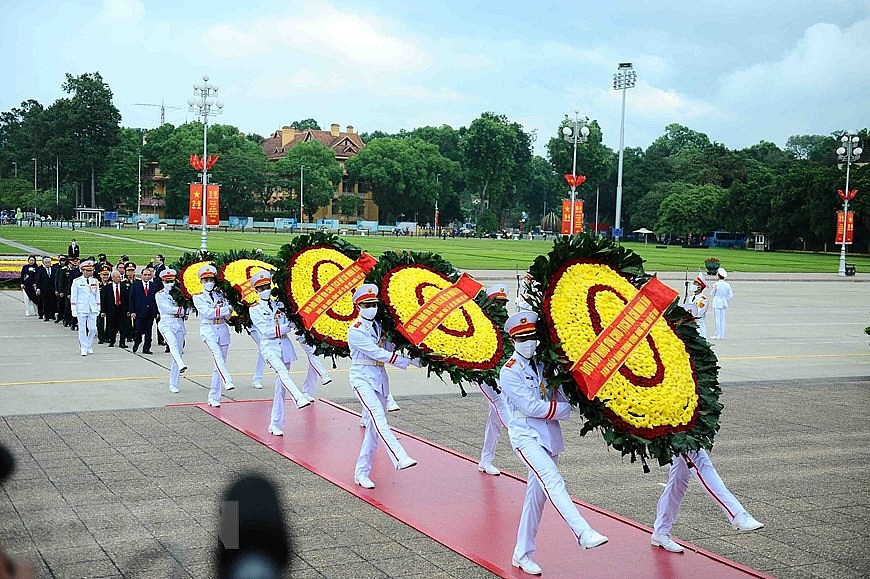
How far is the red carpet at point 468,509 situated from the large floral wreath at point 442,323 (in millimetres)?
1146

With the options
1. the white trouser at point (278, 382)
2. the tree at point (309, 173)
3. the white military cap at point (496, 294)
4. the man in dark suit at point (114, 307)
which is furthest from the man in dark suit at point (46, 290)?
the tree at point (309, 173)

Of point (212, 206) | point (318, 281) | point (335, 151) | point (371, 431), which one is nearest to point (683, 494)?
point (371, 431)

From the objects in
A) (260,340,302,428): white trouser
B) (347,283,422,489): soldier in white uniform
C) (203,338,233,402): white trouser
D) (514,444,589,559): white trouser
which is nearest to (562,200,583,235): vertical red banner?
(203,338,233,402): white trouser

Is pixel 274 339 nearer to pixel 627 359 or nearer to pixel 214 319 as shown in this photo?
pixel 214 319

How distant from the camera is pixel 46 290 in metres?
24.0

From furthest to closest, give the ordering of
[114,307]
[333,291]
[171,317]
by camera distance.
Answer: [114,307], [171,317], [333,291]

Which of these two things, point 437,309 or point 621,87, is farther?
point 621,87

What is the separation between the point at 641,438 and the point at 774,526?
2.46 meters

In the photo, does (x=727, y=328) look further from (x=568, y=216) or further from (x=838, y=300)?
(x=568, y=216)

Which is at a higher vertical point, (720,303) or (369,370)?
(369,370)

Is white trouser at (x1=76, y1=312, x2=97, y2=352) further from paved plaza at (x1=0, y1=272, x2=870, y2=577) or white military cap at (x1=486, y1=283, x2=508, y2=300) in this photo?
white military cap at (x1=486, y1=283, x2=508, y2=300)

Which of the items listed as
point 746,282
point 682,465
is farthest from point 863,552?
point 746,282

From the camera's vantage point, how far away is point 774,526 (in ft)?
27.6

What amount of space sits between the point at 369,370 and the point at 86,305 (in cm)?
1052
